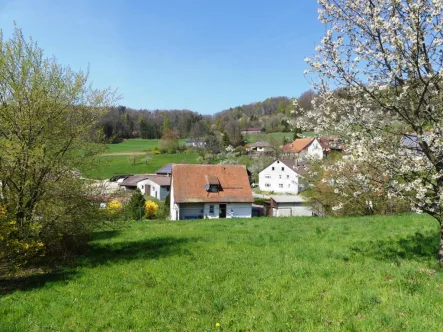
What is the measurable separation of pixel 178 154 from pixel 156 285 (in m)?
91.9

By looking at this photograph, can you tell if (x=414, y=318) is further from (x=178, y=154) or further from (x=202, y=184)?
(x=178, y=154)

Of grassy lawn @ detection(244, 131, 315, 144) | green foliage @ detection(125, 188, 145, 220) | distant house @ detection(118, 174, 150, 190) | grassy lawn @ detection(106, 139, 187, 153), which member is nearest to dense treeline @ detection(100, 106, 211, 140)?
grassy lawn @ detection(106, 139, 187, 153)

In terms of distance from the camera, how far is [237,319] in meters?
5.60

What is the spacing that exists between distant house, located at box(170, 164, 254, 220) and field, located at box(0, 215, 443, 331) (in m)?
25.3

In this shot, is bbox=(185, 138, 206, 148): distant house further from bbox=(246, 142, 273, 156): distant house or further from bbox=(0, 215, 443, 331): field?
bbox=(0, 215, 443, 331): field

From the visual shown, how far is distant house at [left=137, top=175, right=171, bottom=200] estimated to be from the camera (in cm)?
5797

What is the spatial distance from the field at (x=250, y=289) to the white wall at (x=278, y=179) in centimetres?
5651

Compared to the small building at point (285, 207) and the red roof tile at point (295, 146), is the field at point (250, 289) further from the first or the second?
the red roof tile at point (295, 146)

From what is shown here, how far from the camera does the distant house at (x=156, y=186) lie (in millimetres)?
57969

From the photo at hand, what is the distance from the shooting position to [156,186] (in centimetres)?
5909

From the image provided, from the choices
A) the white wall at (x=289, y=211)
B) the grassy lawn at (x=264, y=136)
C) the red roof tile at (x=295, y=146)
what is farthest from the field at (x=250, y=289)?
the grassy lawn at (x=264, y=136)

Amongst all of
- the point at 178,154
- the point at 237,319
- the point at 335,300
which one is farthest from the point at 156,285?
the point at 178,154

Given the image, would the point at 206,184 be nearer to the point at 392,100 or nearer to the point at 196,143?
the point at 392,100

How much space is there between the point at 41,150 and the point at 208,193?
28617 millimetres
